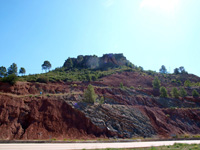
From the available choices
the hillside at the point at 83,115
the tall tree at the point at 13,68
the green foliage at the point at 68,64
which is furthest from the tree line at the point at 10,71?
the green foliage at the point at 68,64

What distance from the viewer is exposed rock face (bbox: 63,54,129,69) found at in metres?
73.6

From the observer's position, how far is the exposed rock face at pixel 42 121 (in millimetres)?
23302

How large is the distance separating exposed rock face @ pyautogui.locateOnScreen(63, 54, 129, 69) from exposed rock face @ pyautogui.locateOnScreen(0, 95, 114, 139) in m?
44.8

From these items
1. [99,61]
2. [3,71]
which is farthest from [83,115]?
[99,61]

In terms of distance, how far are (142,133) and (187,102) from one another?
21514 millimetres

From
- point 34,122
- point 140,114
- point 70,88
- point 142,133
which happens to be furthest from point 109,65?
point 34,122

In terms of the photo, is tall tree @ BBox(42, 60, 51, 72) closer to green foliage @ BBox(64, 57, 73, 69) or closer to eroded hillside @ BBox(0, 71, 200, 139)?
green foliage @ BBox(64, 57, 73, 69)

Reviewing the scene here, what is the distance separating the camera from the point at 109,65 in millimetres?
73625

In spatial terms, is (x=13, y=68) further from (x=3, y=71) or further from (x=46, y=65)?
(x=46, y=65)

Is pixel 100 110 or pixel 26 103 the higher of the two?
pixel 26 103

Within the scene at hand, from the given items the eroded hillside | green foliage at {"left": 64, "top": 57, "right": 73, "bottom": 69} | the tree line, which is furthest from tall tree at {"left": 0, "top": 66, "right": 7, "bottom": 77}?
green foliage at {"left": 64, "top": 57, "right": 73, "bottom": 69}

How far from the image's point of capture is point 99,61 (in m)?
76.2

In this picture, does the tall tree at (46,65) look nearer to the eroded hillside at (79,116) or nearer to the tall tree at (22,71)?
the tall tree at (22,71)

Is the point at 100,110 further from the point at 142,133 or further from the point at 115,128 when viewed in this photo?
the point at 142,133
